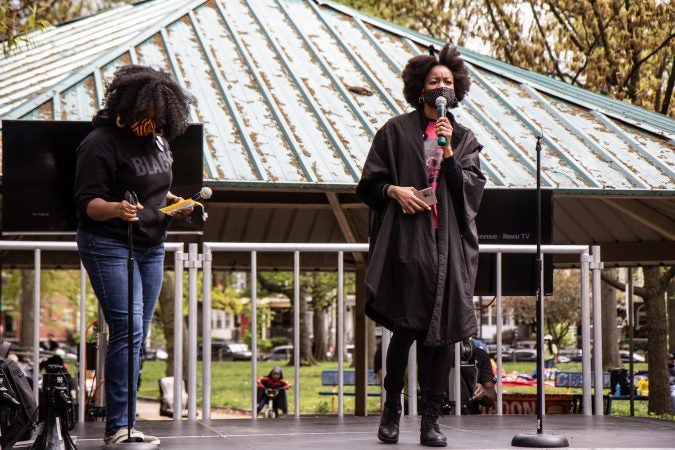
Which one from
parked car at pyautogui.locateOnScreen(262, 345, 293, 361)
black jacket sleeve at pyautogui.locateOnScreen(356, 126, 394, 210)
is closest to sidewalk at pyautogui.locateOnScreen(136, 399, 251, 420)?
black jacket sleeve at pyautogui.locateOnScreen(356, 126, 394, 210)

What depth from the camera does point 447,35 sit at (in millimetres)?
20969

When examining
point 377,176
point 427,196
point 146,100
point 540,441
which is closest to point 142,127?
point 146,100

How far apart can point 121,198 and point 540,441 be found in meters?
2.38

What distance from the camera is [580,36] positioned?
19.7 m

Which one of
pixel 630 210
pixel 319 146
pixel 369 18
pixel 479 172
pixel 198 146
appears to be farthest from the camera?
pixel 369 18

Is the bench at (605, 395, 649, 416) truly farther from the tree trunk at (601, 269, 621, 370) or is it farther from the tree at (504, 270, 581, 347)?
the tree at (504, 270, 581, 347)

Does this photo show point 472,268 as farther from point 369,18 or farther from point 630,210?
point 369,18

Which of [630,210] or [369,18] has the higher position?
[369,18]

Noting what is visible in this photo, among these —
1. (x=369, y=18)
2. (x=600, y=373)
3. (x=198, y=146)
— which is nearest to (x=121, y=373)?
(x=198, y=146)

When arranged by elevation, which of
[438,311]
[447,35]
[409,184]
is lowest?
[438,311]

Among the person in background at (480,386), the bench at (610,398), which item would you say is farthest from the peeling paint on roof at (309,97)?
the bench at (610,398)

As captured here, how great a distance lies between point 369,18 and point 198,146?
666cm

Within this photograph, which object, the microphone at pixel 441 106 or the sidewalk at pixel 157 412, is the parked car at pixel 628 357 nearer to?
the sidewalk at pixel 157 412

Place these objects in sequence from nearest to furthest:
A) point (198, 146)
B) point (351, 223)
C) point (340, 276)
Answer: point (340, 276)
point (198, 146)
point (351, 223)
